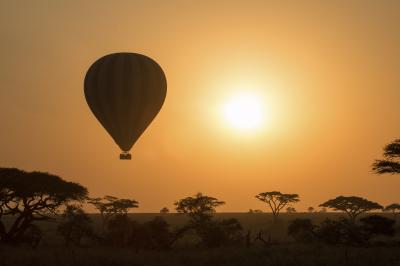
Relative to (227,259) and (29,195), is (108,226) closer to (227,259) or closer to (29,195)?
(29,195)

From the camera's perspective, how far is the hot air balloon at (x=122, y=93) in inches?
1630

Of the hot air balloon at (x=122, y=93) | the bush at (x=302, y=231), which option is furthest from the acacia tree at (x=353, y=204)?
the hot air balloon at (x=122, y=93)

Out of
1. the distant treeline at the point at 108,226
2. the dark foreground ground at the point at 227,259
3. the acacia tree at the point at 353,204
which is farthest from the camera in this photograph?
the acacia tree at the point at 353,204

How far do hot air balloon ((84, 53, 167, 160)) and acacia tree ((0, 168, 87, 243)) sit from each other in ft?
20.8

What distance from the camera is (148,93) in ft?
139

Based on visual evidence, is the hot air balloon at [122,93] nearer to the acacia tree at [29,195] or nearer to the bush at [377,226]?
the acacia tree at [29,195]

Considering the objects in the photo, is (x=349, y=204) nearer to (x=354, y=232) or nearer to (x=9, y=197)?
(x=354, y=232)

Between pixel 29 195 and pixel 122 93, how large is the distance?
34.3 feet

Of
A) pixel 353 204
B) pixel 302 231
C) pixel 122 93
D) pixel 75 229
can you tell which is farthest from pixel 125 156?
pixel 353 204

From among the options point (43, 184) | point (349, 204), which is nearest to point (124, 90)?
point (43, 184)

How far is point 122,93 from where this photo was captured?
41531 millimetres

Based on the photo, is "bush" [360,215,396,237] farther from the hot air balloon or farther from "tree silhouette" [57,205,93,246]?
"tree silhouette" [57,205,93,246]

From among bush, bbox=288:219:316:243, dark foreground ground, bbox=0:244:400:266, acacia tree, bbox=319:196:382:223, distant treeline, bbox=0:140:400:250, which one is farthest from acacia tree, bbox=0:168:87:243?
acacia tree, bbox=319:196:382:223

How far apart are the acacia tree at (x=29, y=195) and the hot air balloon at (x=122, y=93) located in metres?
6.33
